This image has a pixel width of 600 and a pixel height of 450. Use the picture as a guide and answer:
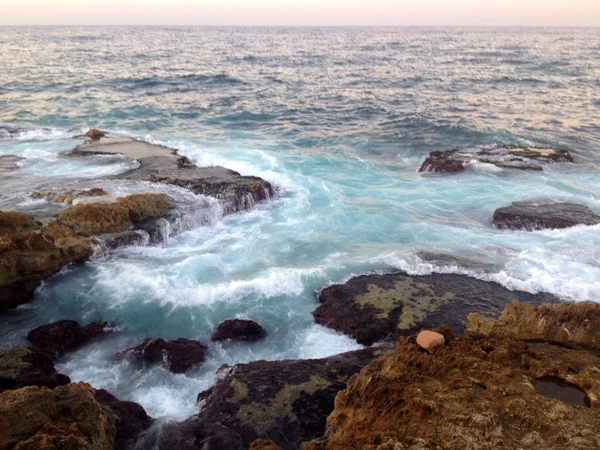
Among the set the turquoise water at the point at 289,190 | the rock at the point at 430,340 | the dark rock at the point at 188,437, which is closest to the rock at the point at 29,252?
the turquoise water at the point at 289,190

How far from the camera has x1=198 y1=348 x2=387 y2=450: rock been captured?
7.01m

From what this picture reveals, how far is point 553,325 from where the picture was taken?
7.50 meters

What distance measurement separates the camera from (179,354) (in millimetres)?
9422

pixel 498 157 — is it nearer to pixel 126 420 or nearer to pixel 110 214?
pixel 110 214

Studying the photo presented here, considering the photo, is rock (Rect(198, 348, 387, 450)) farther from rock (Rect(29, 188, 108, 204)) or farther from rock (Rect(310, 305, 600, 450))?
rock (Rect(29, 188, 108, 204))

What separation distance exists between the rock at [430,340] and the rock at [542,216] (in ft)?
33.8

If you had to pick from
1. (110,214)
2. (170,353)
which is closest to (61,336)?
(170,353)

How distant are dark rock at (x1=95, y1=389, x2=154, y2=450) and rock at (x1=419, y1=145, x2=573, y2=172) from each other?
18875mm

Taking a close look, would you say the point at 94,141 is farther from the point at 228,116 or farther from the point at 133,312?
the point at 133,312

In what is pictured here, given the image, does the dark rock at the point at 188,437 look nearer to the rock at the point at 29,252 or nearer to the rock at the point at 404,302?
the rock at the point at 404,302

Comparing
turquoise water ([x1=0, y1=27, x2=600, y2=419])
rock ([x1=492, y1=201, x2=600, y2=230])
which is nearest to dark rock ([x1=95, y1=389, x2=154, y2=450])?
turquoise water ([x1=0, y1=27, x2=600, y2=419])

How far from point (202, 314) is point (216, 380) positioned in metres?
2.96

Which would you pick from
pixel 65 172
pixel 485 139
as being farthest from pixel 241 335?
pixel 485 139

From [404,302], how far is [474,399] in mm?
5277
